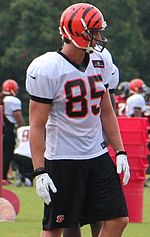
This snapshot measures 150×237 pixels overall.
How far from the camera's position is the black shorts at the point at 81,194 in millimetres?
7527

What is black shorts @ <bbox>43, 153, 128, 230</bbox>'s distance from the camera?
753cm

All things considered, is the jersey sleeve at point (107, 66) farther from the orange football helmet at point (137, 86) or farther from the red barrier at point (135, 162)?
the orange football helmet at point (137, 86)

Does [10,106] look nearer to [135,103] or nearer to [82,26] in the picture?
[135,103]

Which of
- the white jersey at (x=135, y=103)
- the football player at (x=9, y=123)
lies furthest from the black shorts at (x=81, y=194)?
the white jersey at (x=135, y=103)

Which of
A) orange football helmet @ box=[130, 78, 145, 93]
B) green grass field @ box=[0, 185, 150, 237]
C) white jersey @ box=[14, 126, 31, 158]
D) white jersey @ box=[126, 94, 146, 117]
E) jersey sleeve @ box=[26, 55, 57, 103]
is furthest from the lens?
orange football helmet @ box=[130, 78, 145, 93]

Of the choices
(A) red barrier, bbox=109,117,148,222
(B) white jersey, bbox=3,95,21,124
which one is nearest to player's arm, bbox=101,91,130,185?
(A) red barrier, bbox=109,117,148,222

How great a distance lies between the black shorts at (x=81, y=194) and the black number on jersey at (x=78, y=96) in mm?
356

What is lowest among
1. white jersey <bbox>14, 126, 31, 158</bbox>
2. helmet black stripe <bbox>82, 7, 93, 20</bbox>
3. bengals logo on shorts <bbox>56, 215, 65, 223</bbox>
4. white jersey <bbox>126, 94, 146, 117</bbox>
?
bengals logo on shorts <bbox>56, 215, 65, 223</bbox>

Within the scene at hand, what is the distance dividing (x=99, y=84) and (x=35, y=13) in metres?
37.3

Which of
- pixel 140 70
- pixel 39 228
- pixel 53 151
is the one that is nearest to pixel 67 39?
pixel 53 151

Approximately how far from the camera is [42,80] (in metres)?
7.32

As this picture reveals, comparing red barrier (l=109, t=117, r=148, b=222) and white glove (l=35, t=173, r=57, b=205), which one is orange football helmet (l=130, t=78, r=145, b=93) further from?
→ white glove (l=35, t=173, r=57, b=205)

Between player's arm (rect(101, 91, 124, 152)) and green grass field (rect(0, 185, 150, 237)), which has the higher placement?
player's arm (rect(101, 91, 124, 152))

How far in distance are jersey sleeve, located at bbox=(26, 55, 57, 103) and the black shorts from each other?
50 cm
